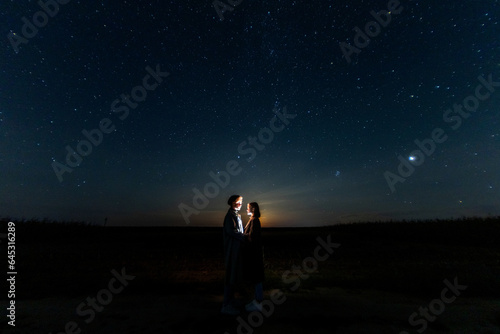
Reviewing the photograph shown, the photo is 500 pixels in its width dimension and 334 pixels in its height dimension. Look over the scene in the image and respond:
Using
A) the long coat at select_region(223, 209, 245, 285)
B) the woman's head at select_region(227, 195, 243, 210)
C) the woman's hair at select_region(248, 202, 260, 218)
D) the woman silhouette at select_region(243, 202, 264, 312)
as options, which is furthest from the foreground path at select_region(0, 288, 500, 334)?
the woman's head at select_region(227, 195, 243, 210)

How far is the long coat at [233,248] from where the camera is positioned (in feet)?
17.7

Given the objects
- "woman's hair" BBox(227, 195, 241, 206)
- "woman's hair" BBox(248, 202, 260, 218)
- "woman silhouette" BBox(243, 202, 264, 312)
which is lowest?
"woman silhouette" BBox(243, 202, 264, 312)

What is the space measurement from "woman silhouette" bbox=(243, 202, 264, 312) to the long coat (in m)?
0.23

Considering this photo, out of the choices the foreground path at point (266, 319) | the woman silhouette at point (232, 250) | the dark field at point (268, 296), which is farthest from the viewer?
the woman silhouette at point (232, 250)

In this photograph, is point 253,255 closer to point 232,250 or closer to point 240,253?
point 240,253

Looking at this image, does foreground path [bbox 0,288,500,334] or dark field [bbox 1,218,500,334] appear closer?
foreground path [bbox 0,288,500,334]

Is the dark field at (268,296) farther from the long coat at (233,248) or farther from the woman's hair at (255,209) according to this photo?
the woman's hair at (255,209)

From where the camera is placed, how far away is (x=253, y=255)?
222 inches

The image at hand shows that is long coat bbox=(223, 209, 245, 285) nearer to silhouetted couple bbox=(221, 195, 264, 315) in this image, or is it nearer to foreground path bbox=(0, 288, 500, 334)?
silhouetted couple bbox=(221, 195, 264, 315)

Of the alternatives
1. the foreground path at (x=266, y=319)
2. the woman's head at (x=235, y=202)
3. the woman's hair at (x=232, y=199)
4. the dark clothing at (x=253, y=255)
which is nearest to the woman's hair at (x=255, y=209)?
the dark clothing at (x=253, y=255)

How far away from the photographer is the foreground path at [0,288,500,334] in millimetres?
4477

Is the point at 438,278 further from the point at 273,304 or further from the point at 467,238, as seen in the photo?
the point at 467,238

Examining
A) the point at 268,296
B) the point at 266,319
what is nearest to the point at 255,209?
the point at 266,319

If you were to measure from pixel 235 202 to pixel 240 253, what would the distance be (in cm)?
123
